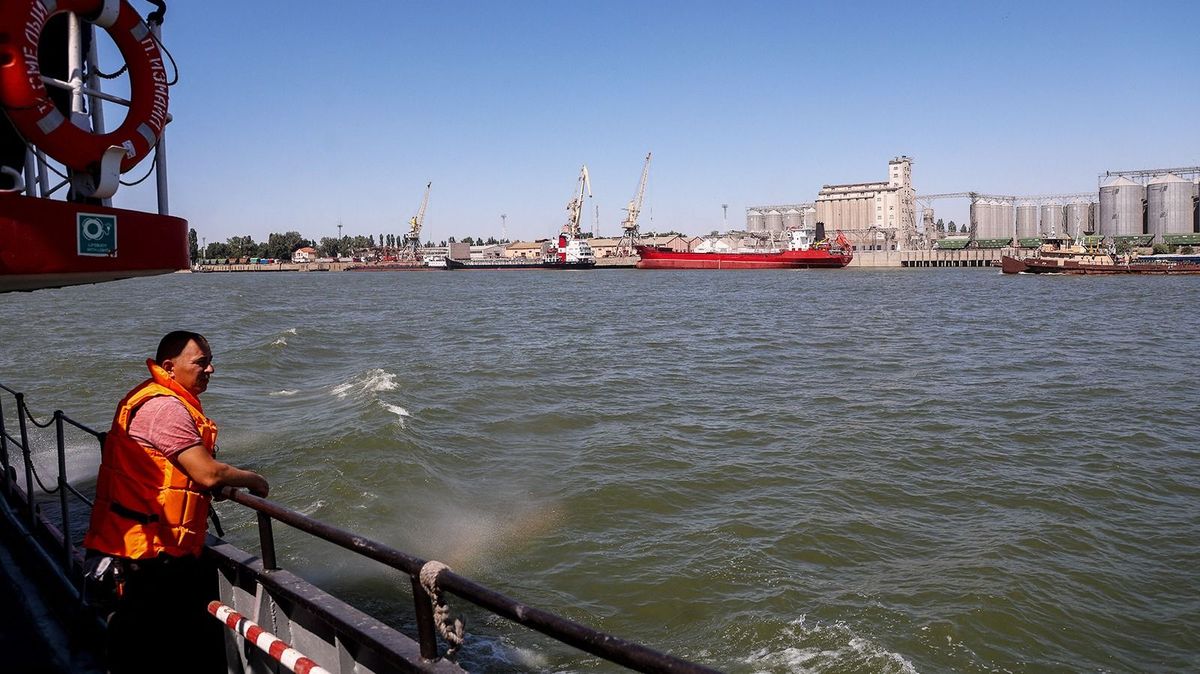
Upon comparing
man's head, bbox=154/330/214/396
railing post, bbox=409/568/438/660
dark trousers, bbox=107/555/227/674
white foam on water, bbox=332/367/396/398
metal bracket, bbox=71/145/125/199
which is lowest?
white foam on water, bbox=332/367/396/398

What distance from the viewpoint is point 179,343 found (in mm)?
3246

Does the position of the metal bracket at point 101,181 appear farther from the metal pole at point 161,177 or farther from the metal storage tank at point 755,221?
the metal storage tank at point 755,221

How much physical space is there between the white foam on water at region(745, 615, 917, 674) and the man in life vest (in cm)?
420

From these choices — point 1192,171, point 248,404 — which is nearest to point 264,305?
point 248,404

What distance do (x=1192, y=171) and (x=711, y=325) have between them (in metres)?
138

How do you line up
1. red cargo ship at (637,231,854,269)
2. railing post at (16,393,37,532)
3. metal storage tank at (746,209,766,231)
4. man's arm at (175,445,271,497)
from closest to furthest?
man's arm at (175,445,271,497) → railing post at (16,393,37,532) → red cargo ship at (637,231,854,269) → metal storage tank at (746,209,766,231)

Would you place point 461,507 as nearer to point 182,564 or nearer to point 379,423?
point 379,423

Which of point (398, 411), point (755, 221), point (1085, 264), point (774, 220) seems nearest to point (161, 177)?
point (398, 411)

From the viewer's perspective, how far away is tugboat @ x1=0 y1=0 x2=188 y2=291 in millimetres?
3539

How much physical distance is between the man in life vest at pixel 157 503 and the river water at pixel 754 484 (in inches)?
114

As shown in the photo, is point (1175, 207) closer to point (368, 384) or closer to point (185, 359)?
point (368, 384)

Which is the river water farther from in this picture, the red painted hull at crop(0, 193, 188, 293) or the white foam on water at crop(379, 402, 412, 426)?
the red painted hull at crop(0, 193, 188, 293)

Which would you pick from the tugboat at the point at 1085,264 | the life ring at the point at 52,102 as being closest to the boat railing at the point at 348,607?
the life ring at the point at 52,102

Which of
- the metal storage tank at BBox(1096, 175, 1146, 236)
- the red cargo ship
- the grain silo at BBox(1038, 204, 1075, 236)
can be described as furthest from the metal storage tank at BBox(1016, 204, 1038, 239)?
the red cargo ship
